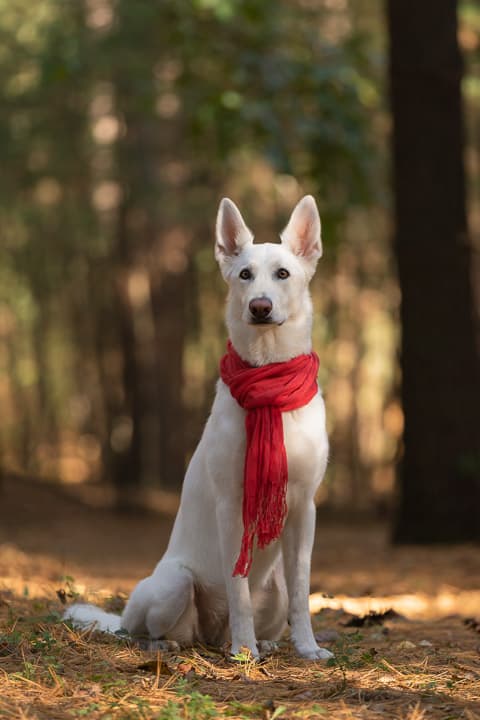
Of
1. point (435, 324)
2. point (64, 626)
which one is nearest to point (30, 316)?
point (435, 324)

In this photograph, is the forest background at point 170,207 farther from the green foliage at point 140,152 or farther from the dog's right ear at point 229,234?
the dog's right ear at point 229,234

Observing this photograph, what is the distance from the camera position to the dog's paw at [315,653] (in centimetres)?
488

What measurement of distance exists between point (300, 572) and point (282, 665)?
17.0 inches

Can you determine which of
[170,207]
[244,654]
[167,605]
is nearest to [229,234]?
[167,605]

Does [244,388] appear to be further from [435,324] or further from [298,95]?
[298,95]

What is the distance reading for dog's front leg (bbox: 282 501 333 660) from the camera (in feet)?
16.1

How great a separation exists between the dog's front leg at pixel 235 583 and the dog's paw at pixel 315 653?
231 mm

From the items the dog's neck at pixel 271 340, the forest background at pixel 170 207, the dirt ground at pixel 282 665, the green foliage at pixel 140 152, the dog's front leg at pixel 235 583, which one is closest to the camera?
the dirt ground at pixel 282 665

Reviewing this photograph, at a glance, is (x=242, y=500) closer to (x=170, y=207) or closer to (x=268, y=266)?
(x=268, y=266)

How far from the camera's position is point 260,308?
185 inches

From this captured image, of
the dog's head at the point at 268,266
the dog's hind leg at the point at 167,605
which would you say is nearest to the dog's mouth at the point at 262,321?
the dog's head at the point at 268,266

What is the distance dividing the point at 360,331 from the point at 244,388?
14.9 meters

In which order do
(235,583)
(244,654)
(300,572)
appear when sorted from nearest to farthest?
1. (244,654)
2. (235,583)
3. (300,572)

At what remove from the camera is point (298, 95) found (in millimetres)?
11477
